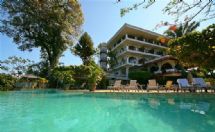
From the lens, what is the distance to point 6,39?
31.6 metres

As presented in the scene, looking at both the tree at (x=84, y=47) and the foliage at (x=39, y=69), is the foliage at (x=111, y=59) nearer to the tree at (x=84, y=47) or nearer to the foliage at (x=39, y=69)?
the tree at (x=84, y=47)

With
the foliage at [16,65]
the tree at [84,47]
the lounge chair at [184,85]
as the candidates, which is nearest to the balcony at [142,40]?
the tree at [84,47]

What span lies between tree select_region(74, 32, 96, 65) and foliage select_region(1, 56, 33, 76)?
866 centimetres

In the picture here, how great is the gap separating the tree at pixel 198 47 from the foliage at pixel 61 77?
13.0 m

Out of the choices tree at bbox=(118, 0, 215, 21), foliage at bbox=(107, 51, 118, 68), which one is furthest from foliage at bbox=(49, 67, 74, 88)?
tree at bbox=(118, 0, 215, 21)

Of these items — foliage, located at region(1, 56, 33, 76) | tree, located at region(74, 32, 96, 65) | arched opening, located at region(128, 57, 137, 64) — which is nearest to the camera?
foliage, located at region(1, 56, 33, 76)

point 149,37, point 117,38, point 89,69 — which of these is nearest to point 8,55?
point 89,69

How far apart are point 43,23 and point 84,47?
32.0 ft

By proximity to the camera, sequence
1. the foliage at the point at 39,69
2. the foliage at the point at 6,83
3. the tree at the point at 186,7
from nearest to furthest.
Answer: the tree at the point at 186,7 → the foliage at the point at 6,83 → the foliage at the point at 39,69

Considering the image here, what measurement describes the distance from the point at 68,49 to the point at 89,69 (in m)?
11.1

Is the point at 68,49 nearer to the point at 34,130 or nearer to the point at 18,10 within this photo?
the point at 18,10

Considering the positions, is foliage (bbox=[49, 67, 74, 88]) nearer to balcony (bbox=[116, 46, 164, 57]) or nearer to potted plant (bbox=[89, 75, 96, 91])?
potted plant (bbox=[89, 75, 96, 91])

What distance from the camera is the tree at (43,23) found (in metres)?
29.5

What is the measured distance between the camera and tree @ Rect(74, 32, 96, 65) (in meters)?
38.8
